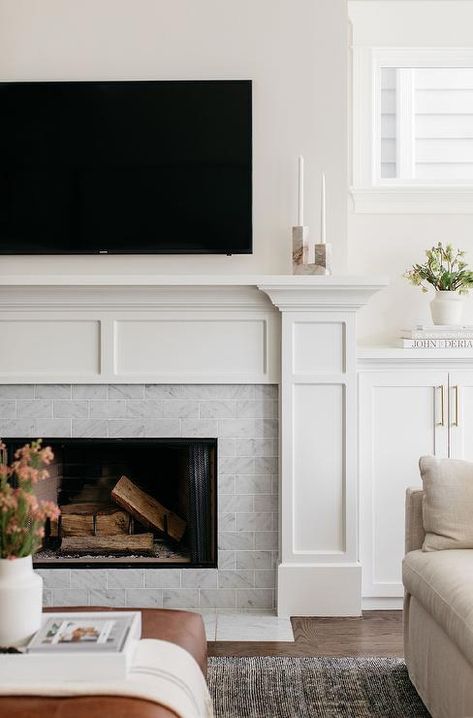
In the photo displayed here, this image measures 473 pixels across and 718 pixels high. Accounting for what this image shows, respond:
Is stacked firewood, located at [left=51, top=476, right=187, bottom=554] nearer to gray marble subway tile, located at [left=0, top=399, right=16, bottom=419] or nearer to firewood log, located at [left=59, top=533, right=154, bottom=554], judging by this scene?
firewood log, located at [left=59, top=533, right=154, bottom=554]

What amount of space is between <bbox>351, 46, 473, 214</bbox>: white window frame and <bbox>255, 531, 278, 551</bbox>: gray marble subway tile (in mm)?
→ 1633

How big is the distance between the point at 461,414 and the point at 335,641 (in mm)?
1097

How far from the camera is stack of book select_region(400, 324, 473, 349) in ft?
11.2

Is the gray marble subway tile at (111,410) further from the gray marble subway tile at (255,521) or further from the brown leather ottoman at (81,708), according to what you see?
the brown leather ottoman at (81,708)

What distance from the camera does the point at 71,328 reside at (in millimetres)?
3350

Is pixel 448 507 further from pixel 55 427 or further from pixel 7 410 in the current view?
pixel 7 410

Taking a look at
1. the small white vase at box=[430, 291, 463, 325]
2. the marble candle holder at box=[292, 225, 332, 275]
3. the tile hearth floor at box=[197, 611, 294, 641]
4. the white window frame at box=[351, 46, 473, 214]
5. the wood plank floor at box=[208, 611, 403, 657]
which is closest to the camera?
the wood plank floor at box=[208, 611, 403, 657]

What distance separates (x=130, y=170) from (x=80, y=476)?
1381mm

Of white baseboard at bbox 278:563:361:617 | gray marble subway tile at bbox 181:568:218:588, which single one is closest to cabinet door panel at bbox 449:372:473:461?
white baseboard at bbox 278:563:361:617

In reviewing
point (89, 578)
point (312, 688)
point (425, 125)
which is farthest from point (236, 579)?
point (425, 125)

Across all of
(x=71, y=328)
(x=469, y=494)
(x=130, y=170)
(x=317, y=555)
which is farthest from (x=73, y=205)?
(x=469, y=494)

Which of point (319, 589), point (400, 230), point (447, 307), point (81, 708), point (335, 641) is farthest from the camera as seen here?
point (400, 230)

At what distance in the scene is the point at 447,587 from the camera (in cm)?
212

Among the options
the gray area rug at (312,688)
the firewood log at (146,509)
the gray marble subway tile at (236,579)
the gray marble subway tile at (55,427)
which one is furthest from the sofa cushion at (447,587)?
the gray marble subway tile at (55,427)
